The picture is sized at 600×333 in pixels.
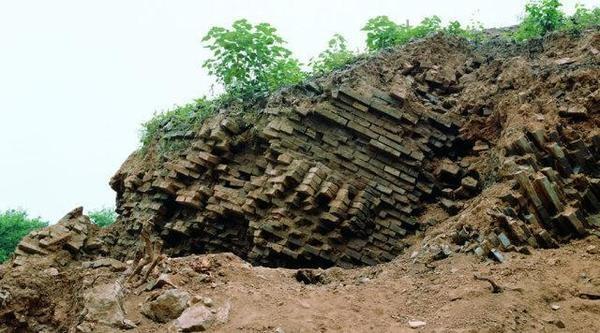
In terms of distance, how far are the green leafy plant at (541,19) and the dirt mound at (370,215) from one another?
862 mm

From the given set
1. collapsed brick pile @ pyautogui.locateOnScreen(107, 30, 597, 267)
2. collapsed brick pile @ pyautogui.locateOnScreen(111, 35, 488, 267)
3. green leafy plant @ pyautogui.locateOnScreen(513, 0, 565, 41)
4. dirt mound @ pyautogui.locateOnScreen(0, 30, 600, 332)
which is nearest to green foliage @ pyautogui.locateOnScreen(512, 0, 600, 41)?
green leafy plant @ pyautogui.locateOnScreen(513, 0, 565, 41)

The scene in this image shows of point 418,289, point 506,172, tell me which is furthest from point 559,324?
point 506,172

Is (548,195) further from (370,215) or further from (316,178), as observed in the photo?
(316,178)

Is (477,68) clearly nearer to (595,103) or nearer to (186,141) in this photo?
(595,103)

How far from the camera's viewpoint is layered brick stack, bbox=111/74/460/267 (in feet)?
27.8

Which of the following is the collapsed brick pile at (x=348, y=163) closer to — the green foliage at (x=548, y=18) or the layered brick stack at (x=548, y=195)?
the layered brick stack at (x=548, y=195)

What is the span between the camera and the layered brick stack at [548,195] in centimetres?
640

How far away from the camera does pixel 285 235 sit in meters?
8.49

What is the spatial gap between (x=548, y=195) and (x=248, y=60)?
666 cm

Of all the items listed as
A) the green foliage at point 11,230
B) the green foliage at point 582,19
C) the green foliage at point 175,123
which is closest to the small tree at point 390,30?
the green foliage at point 582,19

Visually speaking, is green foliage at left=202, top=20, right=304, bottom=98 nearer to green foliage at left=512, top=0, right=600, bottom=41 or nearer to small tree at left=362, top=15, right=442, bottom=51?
small tree at left=362, top=15, right=442, bottom=51

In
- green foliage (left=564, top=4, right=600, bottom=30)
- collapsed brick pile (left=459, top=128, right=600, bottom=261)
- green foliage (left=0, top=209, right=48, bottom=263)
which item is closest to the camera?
collapsed brick pile (left=459, top=128, right=600, bottom=261)

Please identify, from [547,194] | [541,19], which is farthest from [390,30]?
[547,194]

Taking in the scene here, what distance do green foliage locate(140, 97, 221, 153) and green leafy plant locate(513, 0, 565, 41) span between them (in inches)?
269
